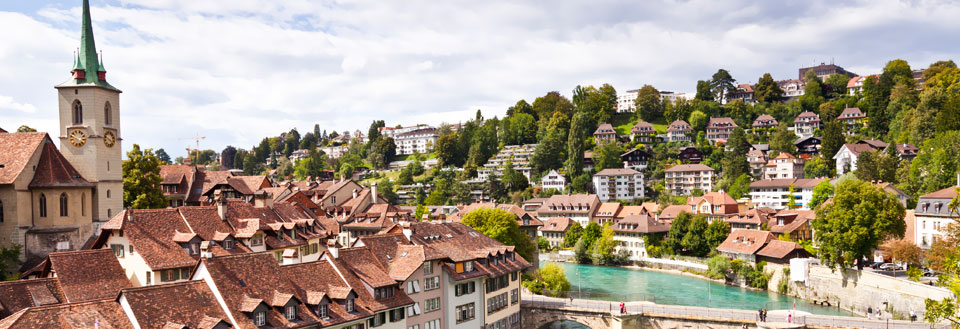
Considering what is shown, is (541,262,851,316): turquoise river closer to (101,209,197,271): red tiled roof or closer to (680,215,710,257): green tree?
(680,215,710,257): green tree

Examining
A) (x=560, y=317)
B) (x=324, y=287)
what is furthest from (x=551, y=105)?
(x=324, y=287)

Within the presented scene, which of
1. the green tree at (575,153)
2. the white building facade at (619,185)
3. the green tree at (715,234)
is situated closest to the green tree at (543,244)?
the green tree at (715,234)

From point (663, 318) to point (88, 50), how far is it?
35018 millimetres

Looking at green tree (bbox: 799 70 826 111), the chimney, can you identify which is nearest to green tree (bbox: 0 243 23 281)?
the chimney

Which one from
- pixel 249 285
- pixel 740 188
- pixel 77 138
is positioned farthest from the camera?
pixel 740 188

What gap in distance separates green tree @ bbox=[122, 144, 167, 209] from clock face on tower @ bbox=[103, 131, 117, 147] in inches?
266

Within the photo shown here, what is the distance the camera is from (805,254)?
194 feet

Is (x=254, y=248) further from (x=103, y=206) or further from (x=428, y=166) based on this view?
(x=428, y=166)

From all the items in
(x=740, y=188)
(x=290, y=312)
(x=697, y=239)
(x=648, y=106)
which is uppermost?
(x=648, y=106)

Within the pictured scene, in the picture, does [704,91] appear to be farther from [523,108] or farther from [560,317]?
[560,317]

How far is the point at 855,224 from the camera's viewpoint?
162 ft

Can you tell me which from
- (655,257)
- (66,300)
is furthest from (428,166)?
(66,300)

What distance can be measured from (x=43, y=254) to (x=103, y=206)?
4540 mm

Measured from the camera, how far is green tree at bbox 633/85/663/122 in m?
146
